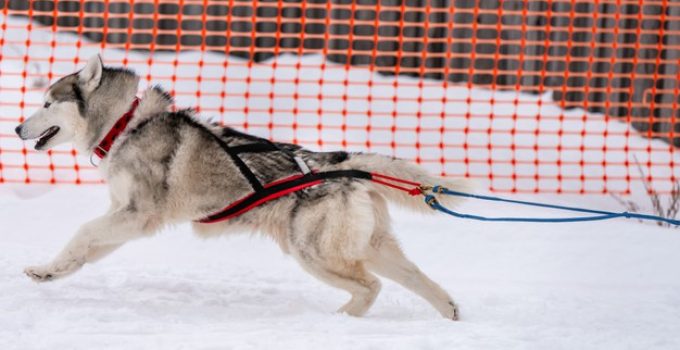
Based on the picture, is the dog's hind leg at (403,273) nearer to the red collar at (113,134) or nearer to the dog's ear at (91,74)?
the red collar at (113,134)

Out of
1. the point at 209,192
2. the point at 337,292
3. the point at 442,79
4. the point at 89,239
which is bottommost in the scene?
the point at 337,292

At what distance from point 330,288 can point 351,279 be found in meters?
0.91

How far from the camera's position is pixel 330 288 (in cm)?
538

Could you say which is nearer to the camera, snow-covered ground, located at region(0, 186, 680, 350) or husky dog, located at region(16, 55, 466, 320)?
snow-covered ground, located at region(0, 186, 680, 350)

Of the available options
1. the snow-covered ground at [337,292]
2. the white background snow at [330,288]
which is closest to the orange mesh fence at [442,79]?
the white background snow at [330,288]

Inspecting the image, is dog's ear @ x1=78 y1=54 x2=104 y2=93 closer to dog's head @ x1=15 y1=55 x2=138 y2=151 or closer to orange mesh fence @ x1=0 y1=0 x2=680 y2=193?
dog's head @ x1=15 y1=55 x2=138 y2=151

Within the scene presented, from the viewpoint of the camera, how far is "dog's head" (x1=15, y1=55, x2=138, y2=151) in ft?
15.5

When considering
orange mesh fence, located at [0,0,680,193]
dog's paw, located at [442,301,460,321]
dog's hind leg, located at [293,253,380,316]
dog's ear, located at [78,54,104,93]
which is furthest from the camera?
orange mesh fence, located at [0,0,680,193]

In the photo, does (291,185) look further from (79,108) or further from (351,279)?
(79,108)

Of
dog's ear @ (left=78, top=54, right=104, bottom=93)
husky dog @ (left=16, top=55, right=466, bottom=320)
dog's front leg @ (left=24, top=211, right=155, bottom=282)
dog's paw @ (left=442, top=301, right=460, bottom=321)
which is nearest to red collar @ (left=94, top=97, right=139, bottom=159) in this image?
husky dog @ (left=16, top=55, right=466, bottom=320)

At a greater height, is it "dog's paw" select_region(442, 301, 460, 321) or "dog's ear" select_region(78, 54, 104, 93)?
"dog's ear" select_region(78, 54, 104, 93)

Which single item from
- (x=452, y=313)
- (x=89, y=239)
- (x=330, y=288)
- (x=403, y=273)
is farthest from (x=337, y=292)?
(x=89, y=239)

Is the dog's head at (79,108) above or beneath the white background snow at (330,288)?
above

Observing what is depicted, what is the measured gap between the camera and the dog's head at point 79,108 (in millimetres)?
4711
